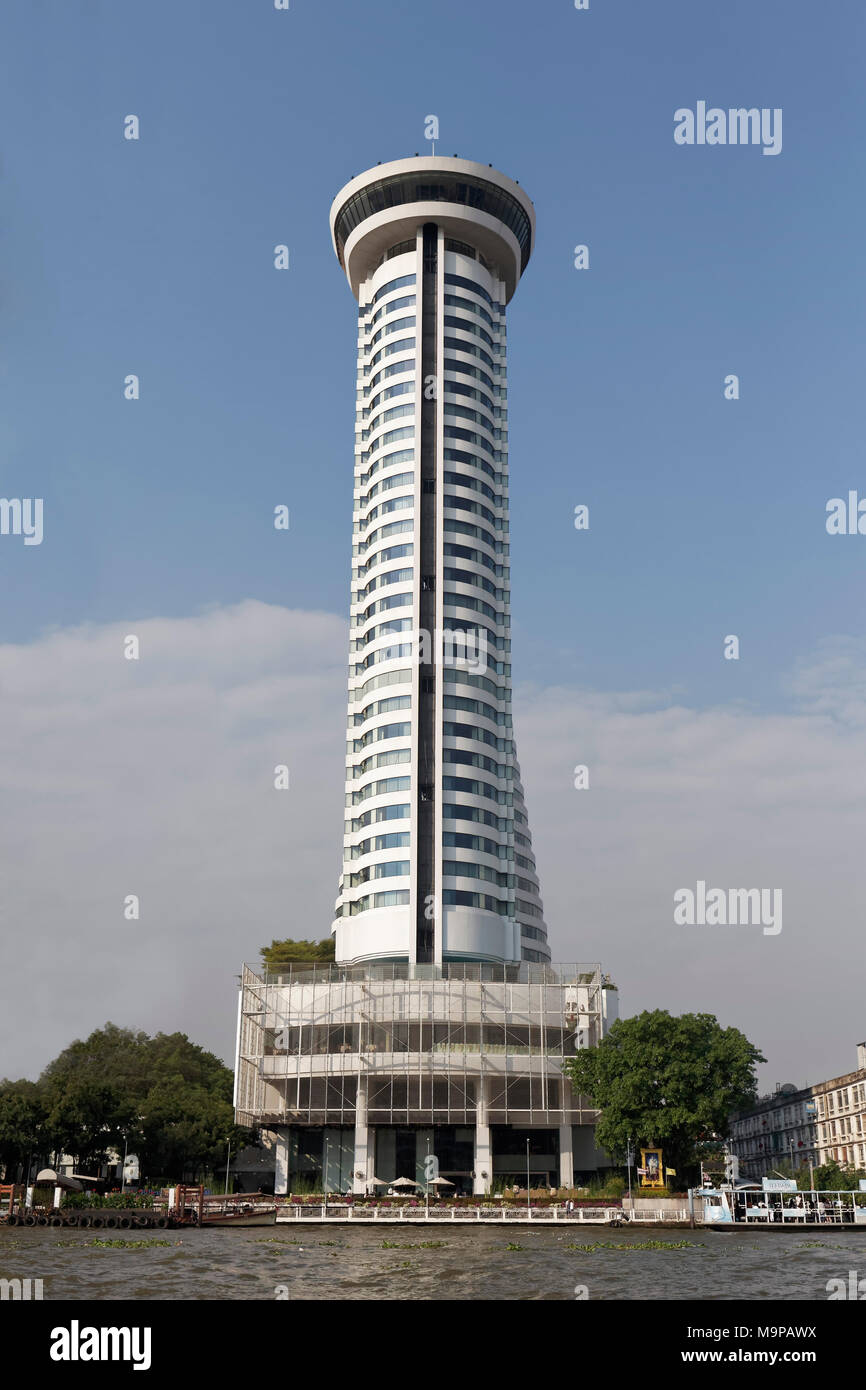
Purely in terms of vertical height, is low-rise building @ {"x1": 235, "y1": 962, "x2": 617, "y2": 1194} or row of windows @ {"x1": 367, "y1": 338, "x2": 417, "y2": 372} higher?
row of windows @ {"x1": 367, "y1": 338, "x2": 417, "y2": 372}

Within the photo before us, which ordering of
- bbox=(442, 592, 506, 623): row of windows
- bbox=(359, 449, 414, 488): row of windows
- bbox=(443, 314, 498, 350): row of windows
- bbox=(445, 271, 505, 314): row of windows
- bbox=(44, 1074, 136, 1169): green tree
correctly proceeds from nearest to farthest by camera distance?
bbox=(44, 1074, 136, 1169): green tree < bbox=(442, 592, 506, 623): row of windows < bbox=(359, 449, 414, 488): row of windows < bbox=(443, 314, 498, 350): row of windows < bbox=(445, 271, 505, 314): row of windows

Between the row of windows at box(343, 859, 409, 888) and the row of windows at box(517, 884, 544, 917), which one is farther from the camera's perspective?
the row of windows at box(517, 884, 544, 917)

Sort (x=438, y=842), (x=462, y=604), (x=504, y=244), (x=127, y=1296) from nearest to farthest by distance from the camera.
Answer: (x=127, y=1296) → (x=438, y=842) → (x=462, y=604) → (x=504, y=244)

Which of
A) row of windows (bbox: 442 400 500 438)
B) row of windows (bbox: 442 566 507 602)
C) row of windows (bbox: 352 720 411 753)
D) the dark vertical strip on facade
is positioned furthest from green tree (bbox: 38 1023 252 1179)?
row of windows (bbox: 442 400 500 438)

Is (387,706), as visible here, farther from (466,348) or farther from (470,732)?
(466,348)

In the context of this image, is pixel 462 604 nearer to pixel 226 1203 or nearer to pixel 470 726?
pixel 470 726

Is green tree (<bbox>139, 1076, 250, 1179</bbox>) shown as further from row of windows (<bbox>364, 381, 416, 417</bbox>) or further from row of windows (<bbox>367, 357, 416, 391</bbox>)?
row of windows (<bbox>367, 357, 416, 391</bbox>)
